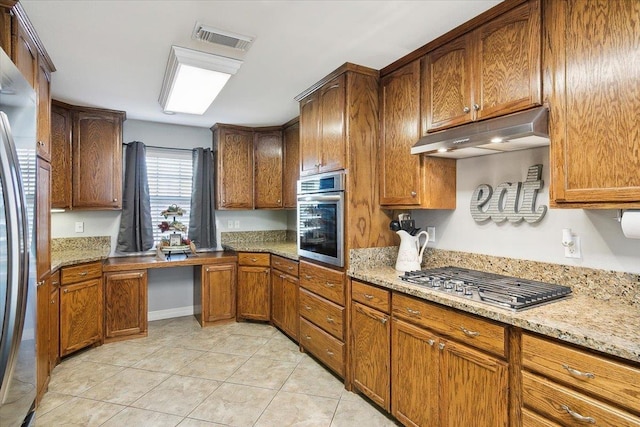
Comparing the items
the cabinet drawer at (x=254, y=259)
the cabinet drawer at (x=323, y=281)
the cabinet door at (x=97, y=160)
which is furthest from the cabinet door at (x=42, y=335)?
the cabinet drawer at (x=323, y=281)

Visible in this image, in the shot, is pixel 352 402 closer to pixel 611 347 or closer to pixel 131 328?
pixel 611 347

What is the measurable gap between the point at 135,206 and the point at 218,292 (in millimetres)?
1370

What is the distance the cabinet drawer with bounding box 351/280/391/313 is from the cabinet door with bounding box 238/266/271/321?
1706 millimetres

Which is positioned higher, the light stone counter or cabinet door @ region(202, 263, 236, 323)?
the light stone counter

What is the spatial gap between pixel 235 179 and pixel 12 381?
138 inches

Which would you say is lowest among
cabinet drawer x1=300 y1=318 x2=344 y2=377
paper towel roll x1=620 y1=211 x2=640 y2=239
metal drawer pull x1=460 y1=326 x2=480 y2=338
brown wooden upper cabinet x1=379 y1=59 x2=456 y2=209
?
cabinet drawer x1=300 y1=318 x2=344 y2=377

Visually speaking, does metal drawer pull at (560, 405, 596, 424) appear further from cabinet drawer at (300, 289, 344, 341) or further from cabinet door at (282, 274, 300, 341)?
cabinet door at (282, 274, 300, 341)

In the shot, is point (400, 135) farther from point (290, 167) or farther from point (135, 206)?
point (135, 206)

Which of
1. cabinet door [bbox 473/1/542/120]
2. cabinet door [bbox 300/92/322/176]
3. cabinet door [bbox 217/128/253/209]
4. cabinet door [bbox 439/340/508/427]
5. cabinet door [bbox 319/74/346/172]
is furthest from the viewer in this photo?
cabinet door [bbox 217/128/253/209]

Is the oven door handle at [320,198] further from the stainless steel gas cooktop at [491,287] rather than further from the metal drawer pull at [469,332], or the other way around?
the metal drawer pull at [469,332]

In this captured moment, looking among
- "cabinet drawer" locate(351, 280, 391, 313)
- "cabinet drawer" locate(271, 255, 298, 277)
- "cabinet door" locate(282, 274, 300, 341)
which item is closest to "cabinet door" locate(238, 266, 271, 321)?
"cabinet drawer" locate(271, 255, 298, 277)

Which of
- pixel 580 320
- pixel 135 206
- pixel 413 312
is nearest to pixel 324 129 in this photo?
pixel 413 312

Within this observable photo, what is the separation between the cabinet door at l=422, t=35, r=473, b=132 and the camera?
204cm

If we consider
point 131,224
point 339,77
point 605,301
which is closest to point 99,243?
point 131,224
